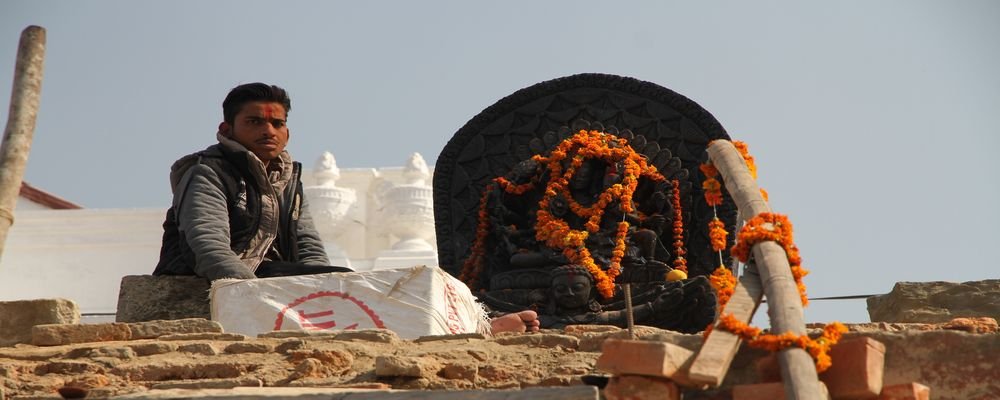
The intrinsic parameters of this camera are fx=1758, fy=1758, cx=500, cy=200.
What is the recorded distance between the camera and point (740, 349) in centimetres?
538

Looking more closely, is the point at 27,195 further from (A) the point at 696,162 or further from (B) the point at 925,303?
(B) the point at 925,303

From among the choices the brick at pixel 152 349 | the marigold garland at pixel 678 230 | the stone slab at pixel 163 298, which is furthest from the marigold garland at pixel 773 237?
the marigold garland at pixel 678 230

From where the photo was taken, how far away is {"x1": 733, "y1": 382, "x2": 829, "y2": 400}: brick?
4.99 metres

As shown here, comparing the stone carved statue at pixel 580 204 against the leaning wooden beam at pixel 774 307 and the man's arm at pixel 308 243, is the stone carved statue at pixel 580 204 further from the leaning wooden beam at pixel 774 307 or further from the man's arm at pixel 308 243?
the leaning wooden beam at pixel 774 307

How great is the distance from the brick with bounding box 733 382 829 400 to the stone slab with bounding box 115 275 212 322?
358 centimetres

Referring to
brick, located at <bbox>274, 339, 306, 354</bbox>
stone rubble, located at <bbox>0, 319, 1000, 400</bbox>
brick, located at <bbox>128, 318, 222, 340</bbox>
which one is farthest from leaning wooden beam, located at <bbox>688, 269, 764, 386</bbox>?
brick, located at <bbox>128, 318, 222, 340</bbox>

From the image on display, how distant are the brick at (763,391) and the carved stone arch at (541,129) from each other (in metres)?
4.90

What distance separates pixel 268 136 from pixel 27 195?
1055 cm

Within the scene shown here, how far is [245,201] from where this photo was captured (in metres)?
8.55

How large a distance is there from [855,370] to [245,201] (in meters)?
4.17

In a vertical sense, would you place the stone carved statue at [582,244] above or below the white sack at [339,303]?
above

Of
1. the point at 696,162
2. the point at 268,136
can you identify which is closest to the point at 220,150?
the point at 268,136

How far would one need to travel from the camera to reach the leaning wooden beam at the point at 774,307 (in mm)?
4922

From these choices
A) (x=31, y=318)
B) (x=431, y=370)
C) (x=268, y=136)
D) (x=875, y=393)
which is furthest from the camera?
(x=268, y=136)
